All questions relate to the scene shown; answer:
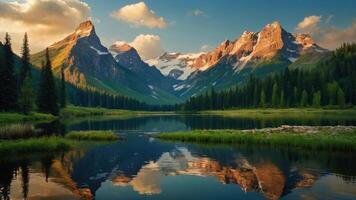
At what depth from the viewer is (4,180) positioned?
34.3m

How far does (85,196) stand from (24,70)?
128m

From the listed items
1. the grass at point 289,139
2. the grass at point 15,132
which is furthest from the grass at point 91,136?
the grass at point 289,139

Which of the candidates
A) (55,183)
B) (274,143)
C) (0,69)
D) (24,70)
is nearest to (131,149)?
(274,143)

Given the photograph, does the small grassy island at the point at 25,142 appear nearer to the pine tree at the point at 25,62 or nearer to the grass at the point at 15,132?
the grass at the point at 15,132

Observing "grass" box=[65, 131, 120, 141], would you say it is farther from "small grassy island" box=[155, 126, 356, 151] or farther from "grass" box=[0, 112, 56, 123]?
"grass" box=[0, 112, 56, 123]

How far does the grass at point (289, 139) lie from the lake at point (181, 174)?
9.89 ft

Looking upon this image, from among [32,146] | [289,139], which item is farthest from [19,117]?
[289,139]

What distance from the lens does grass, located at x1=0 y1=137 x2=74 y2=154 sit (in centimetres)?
4838

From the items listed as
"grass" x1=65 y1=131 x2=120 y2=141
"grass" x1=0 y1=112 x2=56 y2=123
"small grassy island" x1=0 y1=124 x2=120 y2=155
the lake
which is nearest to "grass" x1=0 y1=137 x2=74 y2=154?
"small grassy island" x1=0 y1=124 x2=120 y2=155

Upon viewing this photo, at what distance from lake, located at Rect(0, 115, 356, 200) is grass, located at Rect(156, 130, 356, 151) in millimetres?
3015

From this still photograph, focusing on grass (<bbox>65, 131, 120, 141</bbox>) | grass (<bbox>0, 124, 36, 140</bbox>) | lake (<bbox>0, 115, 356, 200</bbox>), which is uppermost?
grass (<bbox>0, 124, 36, 140</bbox>)

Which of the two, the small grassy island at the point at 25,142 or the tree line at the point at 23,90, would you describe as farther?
the tree line at the point at 23,90

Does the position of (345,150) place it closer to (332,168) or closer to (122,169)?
(332,168)

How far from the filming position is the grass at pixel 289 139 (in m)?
54.9
